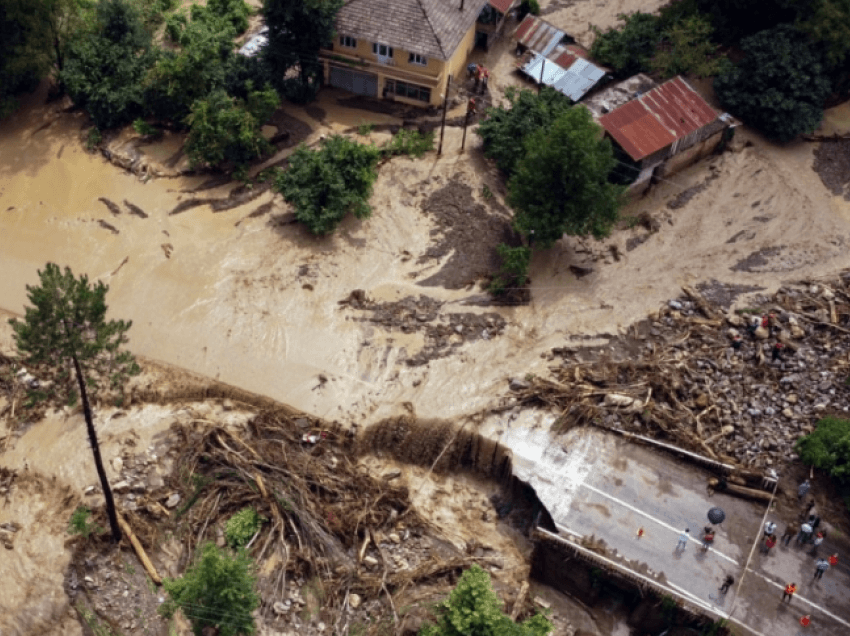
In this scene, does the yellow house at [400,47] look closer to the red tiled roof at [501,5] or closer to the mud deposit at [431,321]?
the red tiled roof at [501,5]

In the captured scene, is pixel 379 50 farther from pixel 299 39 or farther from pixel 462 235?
pixel 462 235

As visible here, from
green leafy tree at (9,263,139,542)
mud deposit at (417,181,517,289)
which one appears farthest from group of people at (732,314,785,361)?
green leafy tree at (9,263,139,542)

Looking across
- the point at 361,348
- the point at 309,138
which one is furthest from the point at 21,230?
the point at 361,348

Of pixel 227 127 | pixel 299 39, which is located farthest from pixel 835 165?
pixel 227 127

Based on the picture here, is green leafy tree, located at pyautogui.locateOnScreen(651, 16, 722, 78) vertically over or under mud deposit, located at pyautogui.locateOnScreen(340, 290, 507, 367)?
over

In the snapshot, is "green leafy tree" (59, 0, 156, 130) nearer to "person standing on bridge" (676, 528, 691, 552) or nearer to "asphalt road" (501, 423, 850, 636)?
"asphalt road" (501, 423, 850, 636)

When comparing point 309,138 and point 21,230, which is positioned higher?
point 309,138

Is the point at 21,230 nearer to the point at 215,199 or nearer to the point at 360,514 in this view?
the point at 215,199
